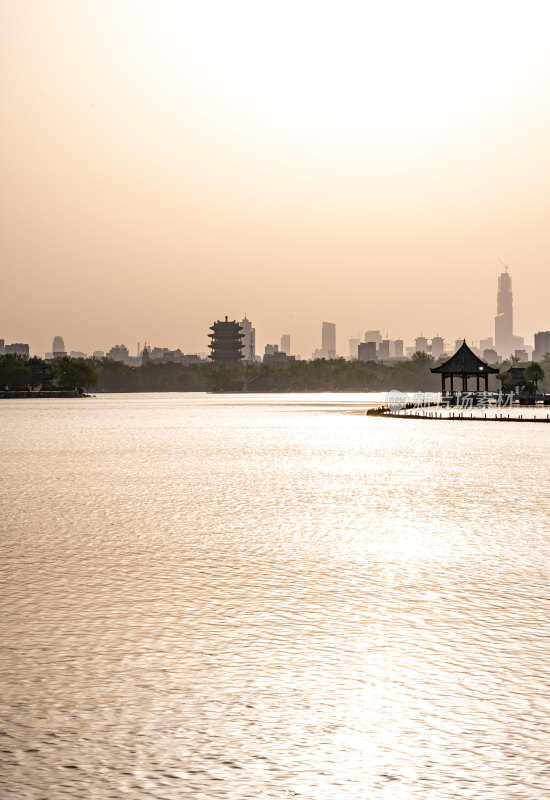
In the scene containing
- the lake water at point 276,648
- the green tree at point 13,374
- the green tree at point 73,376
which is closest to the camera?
the lake water at point 276,648

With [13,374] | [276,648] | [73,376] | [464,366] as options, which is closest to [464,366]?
[464,366]

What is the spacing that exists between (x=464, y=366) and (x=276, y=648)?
7312 cm

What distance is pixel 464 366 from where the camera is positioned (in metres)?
78.7

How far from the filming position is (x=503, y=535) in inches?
495

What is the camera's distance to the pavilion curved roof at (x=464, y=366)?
78375 millimetres

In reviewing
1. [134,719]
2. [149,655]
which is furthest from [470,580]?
[134,719]

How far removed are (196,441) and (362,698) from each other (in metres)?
31.9

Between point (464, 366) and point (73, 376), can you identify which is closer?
point (464, 366)

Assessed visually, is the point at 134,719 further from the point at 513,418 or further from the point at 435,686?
the point at 513,418

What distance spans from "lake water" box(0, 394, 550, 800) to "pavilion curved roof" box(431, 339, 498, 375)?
2456 inches

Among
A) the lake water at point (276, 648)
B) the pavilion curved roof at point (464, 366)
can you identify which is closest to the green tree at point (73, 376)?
the pavilion curved roof at point (464, 366)

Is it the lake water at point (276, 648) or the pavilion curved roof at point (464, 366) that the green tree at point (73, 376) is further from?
the lake water at point (276, 648)

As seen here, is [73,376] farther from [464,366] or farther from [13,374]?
[464,366]

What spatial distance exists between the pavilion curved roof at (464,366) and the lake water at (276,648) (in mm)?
62376
